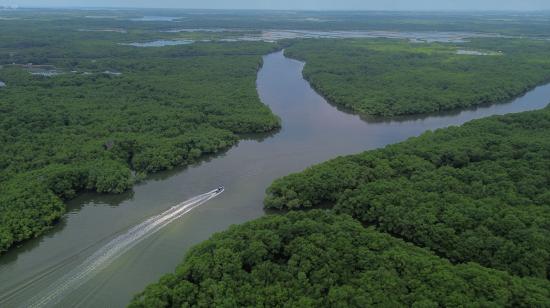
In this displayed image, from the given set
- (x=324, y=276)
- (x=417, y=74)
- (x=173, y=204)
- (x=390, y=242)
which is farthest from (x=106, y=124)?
(x=417, y=74)

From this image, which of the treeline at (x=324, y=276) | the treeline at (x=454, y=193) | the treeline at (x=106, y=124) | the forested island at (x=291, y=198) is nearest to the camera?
the treeline at (x=324, y=276)

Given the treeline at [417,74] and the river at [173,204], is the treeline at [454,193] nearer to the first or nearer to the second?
the river at [173,204]

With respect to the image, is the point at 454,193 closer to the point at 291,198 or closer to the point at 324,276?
the point at 291,198

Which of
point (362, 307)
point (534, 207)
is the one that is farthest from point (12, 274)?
point (534, 207)

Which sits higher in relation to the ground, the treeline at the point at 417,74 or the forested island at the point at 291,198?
the treeline at the point at 417,74

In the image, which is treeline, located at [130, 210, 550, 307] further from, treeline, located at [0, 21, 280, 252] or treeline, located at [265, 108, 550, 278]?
treeline, located at [0, 21, 280, 252]

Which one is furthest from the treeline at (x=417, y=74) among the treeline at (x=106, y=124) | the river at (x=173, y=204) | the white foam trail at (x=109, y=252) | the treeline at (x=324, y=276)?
the treeline at (x=324, y=276)

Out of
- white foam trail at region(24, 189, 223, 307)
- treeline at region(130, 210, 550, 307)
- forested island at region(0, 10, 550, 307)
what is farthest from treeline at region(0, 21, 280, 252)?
treeline at region(130, 210, 550, 307)

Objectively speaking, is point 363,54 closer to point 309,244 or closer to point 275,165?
point 275,165
